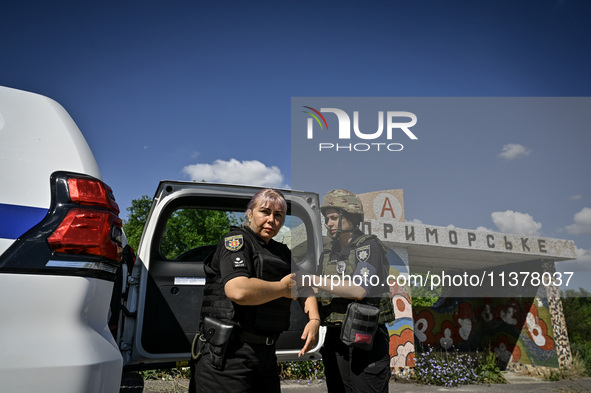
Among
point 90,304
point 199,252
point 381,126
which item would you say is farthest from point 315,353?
point 381,126

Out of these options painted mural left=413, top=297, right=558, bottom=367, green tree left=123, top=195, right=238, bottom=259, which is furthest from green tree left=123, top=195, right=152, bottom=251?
painted mural left=413, top=297, right=558, bottom=367

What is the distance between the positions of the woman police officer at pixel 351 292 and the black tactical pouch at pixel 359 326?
0.09 m

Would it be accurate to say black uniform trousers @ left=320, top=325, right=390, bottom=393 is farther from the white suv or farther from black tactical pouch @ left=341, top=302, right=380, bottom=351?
the white suv

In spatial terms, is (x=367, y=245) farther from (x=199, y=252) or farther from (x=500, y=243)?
(x=500, y=243)

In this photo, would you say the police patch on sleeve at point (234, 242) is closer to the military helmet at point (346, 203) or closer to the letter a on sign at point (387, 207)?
the military helmet at point (346, 203)

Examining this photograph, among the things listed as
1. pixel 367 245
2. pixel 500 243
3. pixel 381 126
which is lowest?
pixel 367 245

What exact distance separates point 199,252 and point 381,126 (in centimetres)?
360

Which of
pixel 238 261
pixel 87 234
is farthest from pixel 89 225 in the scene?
pixel 238 261

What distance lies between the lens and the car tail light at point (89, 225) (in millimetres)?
1358

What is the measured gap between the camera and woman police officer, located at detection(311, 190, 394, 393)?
9.00 ft

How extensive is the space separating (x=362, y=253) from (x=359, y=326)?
1.60ft

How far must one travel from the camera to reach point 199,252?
3639 millimetres

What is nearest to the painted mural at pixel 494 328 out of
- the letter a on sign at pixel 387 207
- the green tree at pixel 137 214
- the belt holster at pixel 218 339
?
the letter a on sign at pixel 387 207

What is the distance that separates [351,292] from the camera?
106 inches
